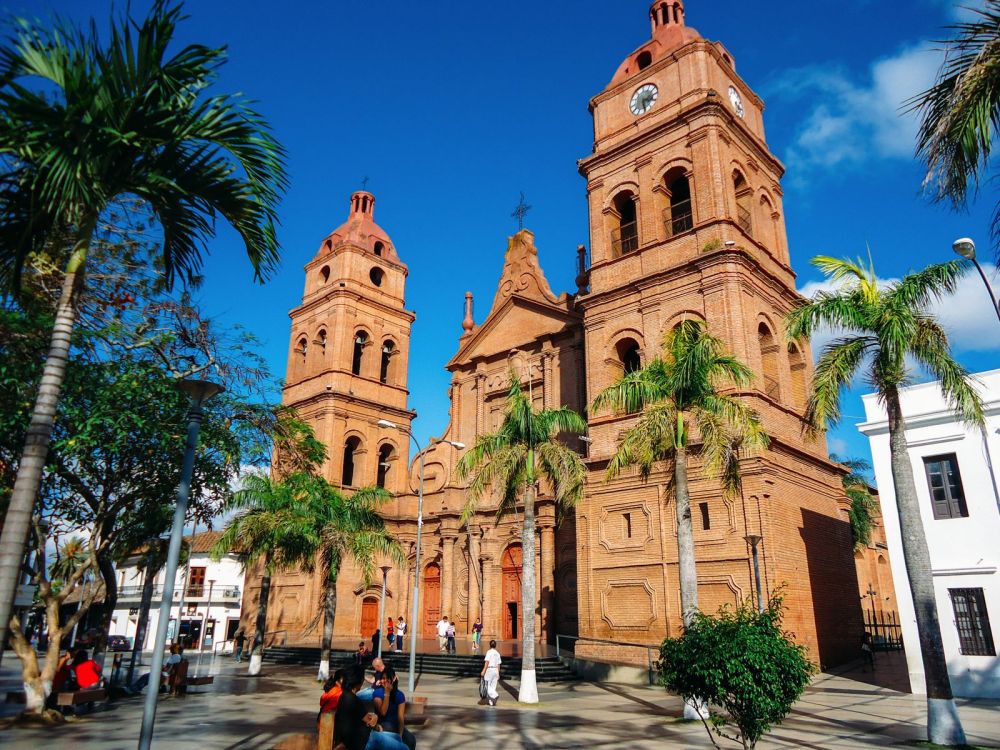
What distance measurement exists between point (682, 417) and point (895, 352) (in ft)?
14.8

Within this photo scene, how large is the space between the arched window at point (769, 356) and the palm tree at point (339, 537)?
1415cm

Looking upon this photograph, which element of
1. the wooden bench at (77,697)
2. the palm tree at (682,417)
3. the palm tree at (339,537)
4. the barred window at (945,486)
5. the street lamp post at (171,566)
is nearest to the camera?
the street lamp post at (171,566)

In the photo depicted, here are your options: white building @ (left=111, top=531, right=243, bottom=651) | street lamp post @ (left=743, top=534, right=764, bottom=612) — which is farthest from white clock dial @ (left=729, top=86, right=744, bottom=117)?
white building @ (left=111, top=531, right=243, bottom=651)

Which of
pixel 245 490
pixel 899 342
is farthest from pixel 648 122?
pixel 245 490

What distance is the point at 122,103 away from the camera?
7.56 metres

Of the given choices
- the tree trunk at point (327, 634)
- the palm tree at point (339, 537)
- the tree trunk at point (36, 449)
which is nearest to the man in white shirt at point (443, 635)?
the palm tree at point (339, 537)

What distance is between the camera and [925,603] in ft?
43.7

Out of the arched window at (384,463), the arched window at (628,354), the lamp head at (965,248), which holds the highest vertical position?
the arched window at (628,354)

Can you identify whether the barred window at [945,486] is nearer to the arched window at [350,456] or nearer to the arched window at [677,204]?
the arched window at [677,204]

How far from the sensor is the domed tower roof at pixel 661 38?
30734 millimetres

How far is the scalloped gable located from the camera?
35.6m

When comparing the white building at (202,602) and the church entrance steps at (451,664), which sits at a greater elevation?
the white building at (202,602)

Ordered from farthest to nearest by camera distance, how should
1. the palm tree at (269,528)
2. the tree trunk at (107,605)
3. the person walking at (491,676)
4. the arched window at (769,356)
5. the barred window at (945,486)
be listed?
the arched window at (769,356), the palm tree at (269,528), the tree trunk at (107,605), the barred window at (945,486), the person walking at (491,676)

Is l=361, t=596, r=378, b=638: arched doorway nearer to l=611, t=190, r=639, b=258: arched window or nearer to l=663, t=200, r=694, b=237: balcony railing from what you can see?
l=611, t=190, r=639, b=258: arched window
